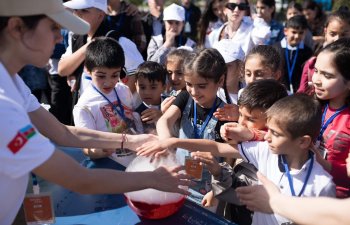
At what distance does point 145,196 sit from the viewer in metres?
1.66

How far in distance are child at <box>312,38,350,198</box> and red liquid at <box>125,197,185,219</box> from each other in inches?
32.9

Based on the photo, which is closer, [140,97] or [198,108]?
[198,108]

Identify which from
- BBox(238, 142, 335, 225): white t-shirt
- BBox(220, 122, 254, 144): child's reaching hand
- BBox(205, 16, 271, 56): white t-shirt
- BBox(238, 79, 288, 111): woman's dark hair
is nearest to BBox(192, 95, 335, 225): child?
BBox(238, 142, 335, 225): white t-shirt

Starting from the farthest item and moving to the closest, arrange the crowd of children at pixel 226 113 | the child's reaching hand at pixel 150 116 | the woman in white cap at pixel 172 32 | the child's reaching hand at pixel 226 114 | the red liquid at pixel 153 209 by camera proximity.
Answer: the woman in white cap at pixel 172 32 < the child's reaching hand at pixel 150 116 < the child's reaching hand at pixel 226 114 < the crowd of children at pixel 226 113 < the red liquid at pixel 153 209

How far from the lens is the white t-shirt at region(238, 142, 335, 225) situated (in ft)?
5.68

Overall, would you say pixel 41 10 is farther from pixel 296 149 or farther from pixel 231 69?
pixel 231 69

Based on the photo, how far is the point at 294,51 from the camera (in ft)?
15.5

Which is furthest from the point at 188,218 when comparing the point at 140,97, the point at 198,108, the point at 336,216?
the point at 140,97

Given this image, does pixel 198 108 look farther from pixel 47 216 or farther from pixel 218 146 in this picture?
pixel 47 216

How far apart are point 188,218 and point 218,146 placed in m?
0.54

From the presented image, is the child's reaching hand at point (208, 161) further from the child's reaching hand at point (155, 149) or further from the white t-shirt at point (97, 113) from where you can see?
the white t-shirt at point (97, 113)

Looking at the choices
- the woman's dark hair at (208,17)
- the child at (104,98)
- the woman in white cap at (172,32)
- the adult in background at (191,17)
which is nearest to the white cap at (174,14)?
the woman in white cap at (172,32)

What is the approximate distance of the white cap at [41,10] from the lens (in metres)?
1.26

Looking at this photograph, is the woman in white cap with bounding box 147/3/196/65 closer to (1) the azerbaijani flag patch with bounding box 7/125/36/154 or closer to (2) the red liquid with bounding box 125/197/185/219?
(2) the red liquid with bounding box 125/197/185/219
